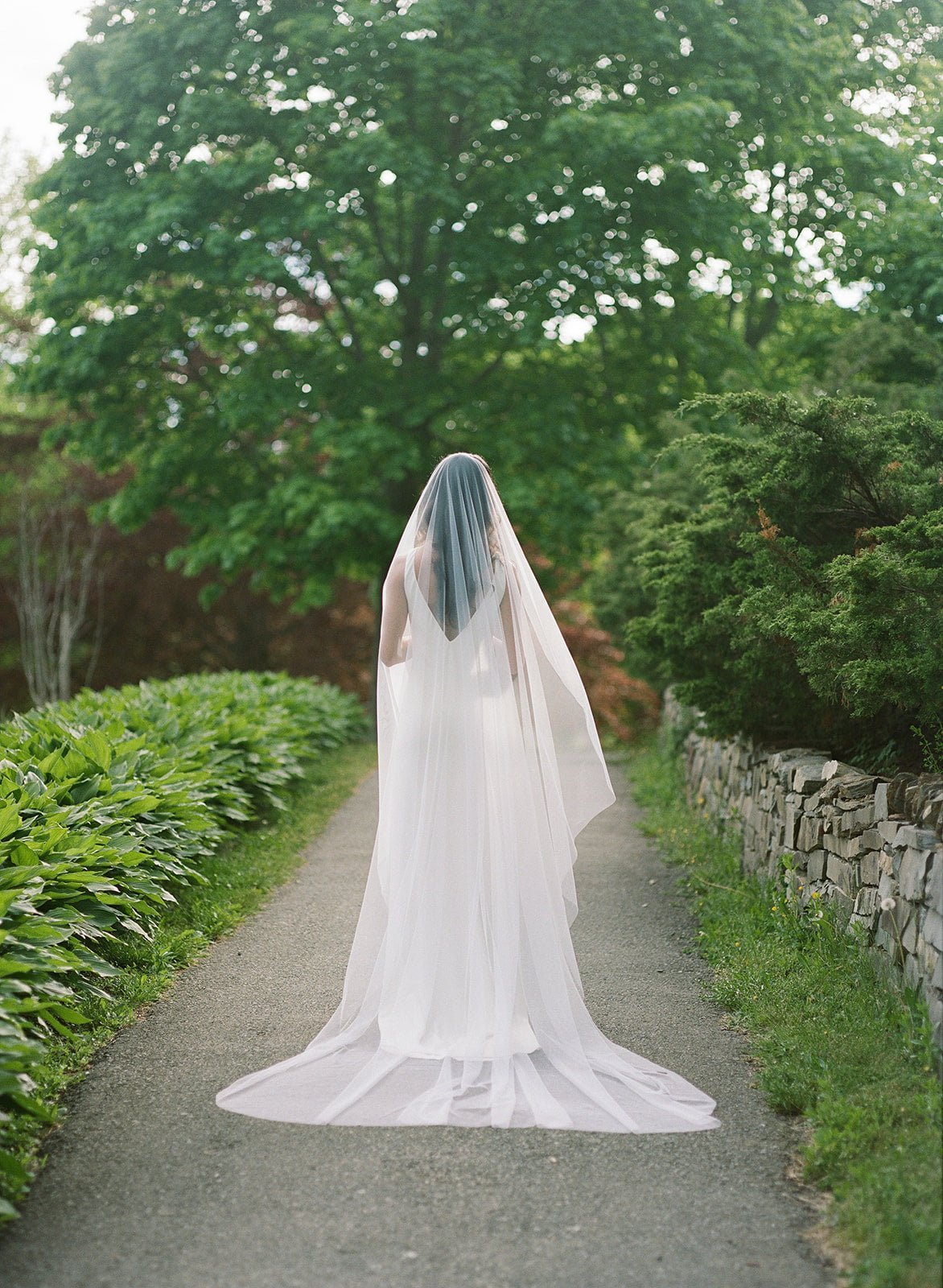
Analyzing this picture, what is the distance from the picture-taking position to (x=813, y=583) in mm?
5828

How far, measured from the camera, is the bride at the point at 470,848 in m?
4.19

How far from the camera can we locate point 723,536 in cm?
683

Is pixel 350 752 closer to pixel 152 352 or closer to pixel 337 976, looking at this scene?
pixel 152 352

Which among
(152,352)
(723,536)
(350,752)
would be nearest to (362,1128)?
(723,536)

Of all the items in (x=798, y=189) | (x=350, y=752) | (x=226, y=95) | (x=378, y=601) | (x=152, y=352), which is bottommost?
(x=350, y=752)

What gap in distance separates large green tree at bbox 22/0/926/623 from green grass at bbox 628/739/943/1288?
364 inches

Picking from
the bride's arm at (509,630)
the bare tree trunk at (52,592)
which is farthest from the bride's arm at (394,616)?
the bare tree trunk at (52,592)

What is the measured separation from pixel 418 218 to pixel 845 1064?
1387 cm

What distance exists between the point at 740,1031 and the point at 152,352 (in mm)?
13736

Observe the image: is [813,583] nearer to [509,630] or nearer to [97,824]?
[509,630]

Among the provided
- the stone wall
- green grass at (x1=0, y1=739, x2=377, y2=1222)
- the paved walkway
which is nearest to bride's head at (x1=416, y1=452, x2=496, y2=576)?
the stone wall

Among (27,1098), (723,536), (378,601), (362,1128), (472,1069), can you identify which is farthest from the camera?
(378,601)

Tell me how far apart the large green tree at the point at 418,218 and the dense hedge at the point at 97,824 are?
212 inches

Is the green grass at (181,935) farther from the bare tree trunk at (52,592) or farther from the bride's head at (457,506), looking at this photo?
the bare tree trunk at (52,592)
